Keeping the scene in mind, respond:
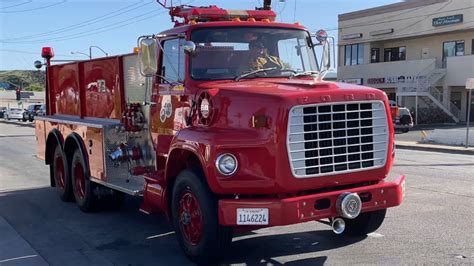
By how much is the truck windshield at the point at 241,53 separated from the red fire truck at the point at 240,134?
13 millimetres

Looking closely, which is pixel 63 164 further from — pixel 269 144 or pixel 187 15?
pixel 269 144

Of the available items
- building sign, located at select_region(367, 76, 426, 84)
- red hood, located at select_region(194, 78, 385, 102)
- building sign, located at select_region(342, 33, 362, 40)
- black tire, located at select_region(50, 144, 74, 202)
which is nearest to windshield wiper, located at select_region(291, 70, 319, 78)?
red hood, located at select_region(194, 78, 385, 102)

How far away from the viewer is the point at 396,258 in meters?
5.66

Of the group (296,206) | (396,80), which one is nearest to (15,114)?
(396,80)

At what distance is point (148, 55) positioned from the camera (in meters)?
6.18

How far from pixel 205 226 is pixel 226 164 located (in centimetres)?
67

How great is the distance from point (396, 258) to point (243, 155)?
2.05m

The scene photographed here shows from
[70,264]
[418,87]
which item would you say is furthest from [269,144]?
[418,87]

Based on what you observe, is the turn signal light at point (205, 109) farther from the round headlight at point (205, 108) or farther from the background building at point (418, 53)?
the background building at point (418, 53)

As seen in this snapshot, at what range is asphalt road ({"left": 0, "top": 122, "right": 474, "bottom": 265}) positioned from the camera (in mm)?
5809

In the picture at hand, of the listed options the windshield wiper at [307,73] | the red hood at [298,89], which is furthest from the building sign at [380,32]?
the red hood at [298,89]

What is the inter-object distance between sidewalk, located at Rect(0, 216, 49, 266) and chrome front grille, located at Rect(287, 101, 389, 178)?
3060mm

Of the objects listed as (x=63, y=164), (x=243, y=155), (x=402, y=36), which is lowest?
(x=63, y=164)

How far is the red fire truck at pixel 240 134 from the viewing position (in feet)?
16.2
